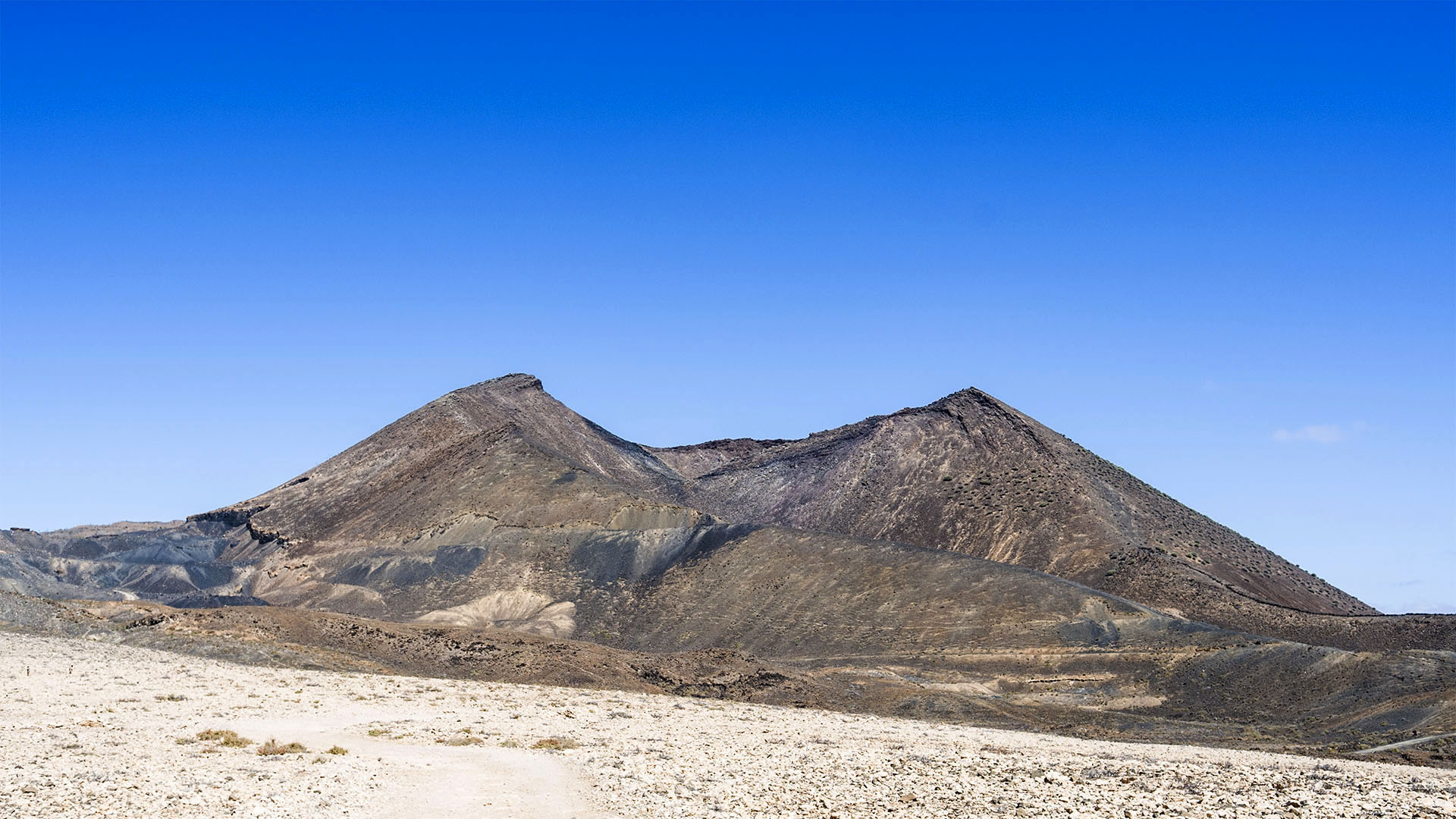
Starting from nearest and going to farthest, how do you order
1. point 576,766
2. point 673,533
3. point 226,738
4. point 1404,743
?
point 576,766
point 226,738
point 1404,743
point 673,533

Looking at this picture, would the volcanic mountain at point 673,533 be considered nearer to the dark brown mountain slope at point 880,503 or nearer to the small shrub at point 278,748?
the dark brown mountain slope at point 880,503

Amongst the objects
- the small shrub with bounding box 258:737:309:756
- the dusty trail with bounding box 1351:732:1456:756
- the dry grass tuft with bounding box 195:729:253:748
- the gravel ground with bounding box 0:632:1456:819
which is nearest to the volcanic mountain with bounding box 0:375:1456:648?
the dusty trail with bounding box 1351:732:1456:756

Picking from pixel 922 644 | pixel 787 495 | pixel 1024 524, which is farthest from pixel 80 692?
pixel 787 495

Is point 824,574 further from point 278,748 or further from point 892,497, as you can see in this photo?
point 278,748

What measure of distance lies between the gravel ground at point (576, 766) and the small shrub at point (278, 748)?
27 centimetres

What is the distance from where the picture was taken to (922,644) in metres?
59.6

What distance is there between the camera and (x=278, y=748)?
2803 centimetres

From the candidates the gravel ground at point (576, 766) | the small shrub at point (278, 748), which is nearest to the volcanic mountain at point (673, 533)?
the gravel ground at point (576, 766)

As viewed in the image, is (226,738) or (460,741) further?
(460,741)

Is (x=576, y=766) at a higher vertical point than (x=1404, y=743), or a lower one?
lower

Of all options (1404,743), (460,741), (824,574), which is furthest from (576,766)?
(824,574)

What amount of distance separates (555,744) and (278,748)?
667 cm

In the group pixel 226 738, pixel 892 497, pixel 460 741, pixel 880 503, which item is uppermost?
pixel 892 497

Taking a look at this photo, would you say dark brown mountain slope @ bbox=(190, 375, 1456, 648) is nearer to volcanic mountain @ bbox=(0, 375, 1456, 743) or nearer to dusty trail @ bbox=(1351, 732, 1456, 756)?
volcanic mountain @ bbox=(0, 375, 1456, 743)
